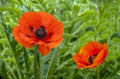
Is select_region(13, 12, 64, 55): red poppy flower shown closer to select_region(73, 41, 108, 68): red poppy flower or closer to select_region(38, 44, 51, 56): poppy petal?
select_region(38, 44, 51, 56): poppy petal

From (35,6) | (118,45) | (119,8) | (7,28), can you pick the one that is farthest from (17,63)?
(119,8)

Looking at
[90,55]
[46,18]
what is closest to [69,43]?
[90,55]

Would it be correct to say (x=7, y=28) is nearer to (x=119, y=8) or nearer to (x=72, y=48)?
(x=72, y=48)

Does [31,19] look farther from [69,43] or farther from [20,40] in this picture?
[69,43]

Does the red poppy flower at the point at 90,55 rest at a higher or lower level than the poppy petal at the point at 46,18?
lower

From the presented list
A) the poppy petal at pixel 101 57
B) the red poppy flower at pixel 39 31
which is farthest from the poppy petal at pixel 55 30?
the poppy petal at pixel 101 57

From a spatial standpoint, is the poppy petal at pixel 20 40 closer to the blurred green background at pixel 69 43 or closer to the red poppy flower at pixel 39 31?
the red poppy flower at pixel 39 31
